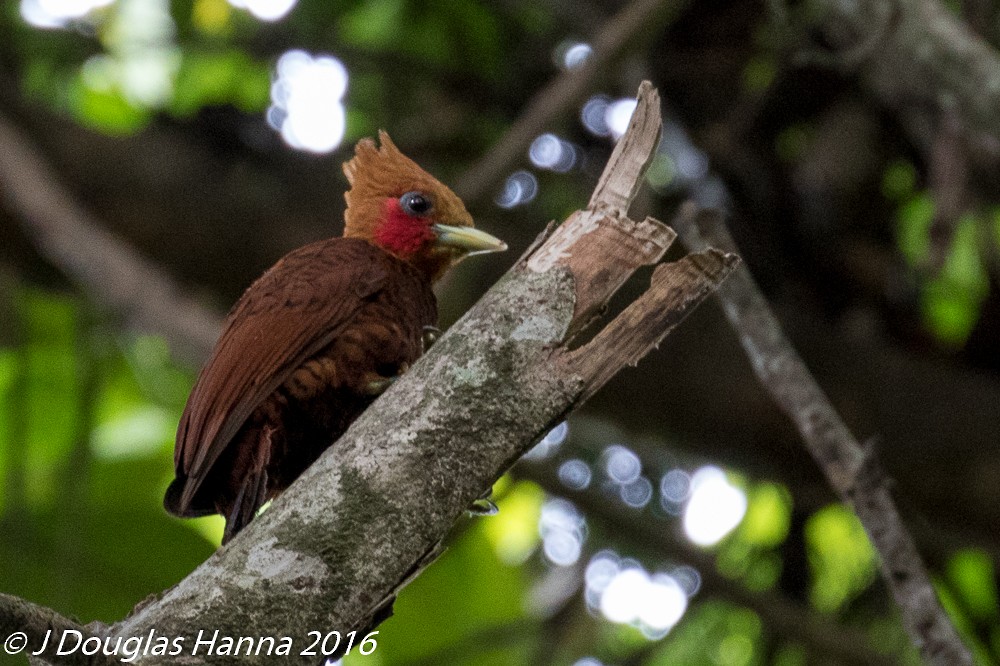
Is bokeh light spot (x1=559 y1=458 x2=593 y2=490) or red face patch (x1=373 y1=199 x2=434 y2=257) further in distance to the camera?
bokeh light spot (x1=559 y1=458 x2=593 y2=490)

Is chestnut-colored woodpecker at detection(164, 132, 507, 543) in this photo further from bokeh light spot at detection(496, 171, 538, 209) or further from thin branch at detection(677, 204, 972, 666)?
bokeh light spot at detection(496, 171, 538, 209)

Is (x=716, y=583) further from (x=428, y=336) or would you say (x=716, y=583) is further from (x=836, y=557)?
(x=428, y=336)

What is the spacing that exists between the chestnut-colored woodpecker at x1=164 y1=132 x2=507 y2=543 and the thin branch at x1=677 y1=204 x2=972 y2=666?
2.48 feet

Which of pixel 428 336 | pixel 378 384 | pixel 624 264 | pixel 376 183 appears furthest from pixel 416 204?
pixel 624 264

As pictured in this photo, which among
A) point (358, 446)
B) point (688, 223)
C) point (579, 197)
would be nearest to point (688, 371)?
point (579, 197)

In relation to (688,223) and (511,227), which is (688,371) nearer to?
(511,227)

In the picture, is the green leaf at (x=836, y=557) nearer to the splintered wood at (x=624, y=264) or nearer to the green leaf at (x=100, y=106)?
the splintered wood at (x=624, y=264)

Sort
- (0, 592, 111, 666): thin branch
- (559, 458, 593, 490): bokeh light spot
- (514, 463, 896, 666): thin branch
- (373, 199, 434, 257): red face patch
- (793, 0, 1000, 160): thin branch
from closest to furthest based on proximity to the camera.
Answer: (0, 592, 111, 666): thin branch
(373, 199, 434, 257): red face patch
(793, 0, 1000, 160): thin branch
(514, 463, 896, 666): thin branch
(559, 458, 593, 490): bokeh light spot

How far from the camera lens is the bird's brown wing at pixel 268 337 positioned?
2.56m

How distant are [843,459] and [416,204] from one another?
1227 millimetres

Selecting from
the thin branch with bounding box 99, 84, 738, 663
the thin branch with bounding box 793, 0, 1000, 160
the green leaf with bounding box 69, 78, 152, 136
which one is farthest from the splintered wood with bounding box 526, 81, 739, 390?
the green leaf with bounding box 69, 78, 152, 136

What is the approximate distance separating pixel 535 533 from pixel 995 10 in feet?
9.12

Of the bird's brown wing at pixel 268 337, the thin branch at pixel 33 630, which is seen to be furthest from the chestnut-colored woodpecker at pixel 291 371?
the thin branch at pixel 33 630

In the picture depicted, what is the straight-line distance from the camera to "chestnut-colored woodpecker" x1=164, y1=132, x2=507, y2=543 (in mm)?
2586
